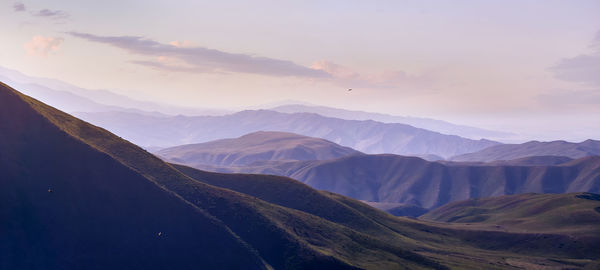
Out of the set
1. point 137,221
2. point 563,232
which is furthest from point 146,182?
point 563,232

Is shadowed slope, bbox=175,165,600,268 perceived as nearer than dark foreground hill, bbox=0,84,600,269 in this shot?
No

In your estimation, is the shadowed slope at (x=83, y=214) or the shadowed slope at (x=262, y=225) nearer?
the shadowed slope at (x=83, y=214)

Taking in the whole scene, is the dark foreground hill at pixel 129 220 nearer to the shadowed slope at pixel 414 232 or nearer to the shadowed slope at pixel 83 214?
the shadowed slope at pixel 83 214

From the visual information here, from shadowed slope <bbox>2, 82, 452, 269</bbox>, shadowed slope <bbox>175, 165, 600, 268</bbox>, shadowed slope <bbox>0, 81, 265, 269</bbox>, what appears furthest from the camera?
Answer: shadowed slope <bbox>175, 165, 600, 268</bbox>

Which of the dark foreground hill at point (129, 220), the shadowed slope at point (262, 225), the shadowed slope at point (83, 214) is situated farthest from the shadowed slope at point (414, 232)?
the shadowed slope at point (83, 214)

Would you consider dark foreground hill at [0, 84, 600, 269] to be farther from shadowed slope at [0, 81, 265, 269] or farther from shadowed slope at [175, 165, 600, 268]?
shadowed slope at [175, 165, 600, 268]

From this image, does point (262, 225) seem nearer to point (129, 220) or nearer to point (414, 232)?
point (129, 220)

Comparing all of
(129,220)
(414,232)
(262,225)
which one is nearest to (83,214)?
(129,220)

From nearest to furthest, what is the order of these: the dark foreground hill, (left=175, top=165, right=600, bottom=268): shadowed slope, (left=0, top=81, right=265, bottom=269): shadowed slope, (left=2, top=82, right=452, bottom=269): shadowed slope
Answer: (left=0, top=81, right=265, bottom=269): shadowed slope
the dark foreground hill
(left=2, top=82, right=452, bottom=269): shadowed slope
(left=175, top=165, right=600, bottom=268): shadowed slope

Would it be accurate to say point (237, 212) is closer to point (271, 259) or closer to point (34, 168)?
point (271, 259)

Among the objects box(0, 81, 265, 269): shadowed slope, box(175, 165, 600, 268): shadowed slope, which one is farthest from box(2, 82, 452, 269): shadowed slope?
box(175, 165, 600, 268): shadowed slope
